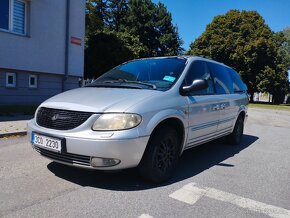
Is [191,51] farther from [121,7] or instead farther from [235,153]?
[235,153]

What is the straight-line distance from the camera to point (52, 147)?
13.3 ft

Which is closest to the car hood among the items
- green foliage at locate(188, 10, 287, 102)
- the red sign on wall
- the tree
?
the red sign on wall

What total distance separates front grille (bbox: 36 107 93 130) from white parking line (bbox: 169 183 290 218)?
57.5 inches

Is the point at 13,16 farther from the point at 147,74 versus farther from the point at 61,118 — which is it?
the point at 61,118

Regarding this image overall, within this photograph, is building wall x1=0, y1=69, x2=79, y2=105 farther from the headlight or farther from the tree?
the tree

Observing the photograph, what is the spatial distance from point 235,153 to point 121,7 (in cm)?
3976

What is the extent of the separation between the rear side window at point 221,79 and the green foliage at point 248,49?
3634 cm

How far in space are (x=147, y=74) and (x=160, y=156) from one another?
4.75ft

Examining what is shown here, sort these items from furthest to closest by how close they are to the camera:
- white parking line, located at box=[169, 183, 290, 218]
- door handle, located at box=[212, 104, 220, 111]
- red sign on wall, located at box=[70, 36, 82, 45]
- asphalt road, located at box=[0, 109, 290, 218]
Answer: red sign on wall, located at box=[70, 36, 82, 45] < door handle, located at box=[212, 104, 220, 111] < white parking line, located at box=[169, 183, 290, 218] < asphalt road, located at box=[0, 109, 290, 218]

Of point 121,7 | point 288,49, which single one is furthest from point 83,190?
point 288,49

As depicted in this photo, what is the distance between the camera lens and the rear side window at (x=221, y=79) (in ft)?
20.2

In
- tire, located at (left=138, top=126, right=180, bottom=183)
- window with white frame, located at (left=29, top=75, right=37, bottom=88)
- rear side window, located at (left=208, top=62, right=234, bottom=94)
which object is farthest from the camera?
window with white frame, located at (left=29, top=75, right=37, bottom=88)

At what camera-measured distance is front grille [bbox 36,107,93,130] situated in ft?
12.8

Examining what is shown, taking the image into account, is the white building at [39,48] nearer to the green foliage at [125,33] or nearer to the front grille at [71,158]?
the front grille at [71,158]
